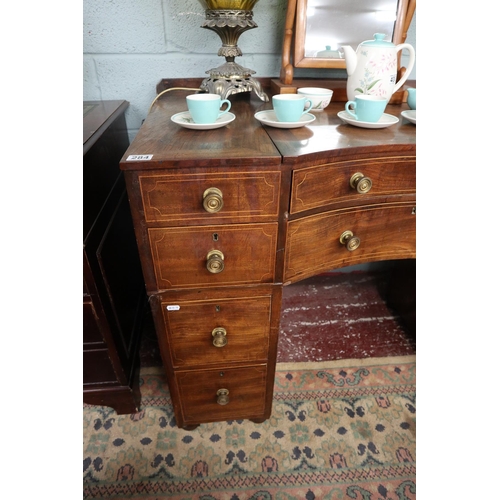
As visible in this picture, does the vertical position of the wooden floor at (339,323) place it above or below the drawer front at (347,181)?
below

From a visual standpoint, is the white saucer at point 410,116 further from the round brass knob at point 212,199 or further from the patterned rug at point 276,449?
the patterned rug at point 276,449

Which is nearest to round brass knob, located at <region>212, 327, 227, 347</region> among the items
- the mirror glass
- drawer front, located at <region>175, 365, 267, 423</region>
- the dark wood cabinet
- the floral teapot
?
drawer front, located at <region>175, 365, 267, 423</region>

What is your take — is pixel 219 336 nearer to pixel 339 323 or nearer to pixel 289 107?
pixel 289 107

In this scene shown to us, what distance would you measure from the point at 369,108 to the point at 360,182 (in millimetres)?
182

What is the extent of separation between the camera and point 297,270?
831 millimetres

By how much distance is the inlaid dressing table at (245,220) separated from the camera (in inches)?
26.5

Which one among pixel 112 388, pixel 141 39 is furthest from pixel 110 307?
pixel 141 39

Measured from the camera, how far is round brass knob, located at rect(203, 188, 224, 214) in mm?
672

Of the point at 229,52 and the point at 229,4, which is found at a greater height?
the point at 229,4

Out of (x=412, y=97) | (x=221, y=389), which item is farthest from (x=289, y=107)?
(x=221, y=389)

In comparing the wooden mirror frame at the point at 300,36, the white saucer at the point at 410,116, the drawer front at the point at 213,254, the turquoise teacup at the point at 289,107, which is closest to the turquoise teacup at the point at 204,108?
the turquoise teacup at the point at 289,107

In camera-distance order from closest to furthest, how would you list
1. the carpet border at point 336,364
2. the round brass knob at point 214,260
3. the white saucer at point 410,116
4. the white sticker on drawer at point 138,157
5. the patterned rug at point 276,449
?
the white sticker on drawer at point 138,157
the round brass knob at point 214,260
the white saucer at point 410,116
the patterned rug at point 276,449
the carpet border at point 336,364

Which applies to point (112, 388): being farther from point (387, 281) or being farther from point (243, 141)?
point (387, 281)

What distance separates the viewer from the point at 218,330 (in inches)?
34.0
